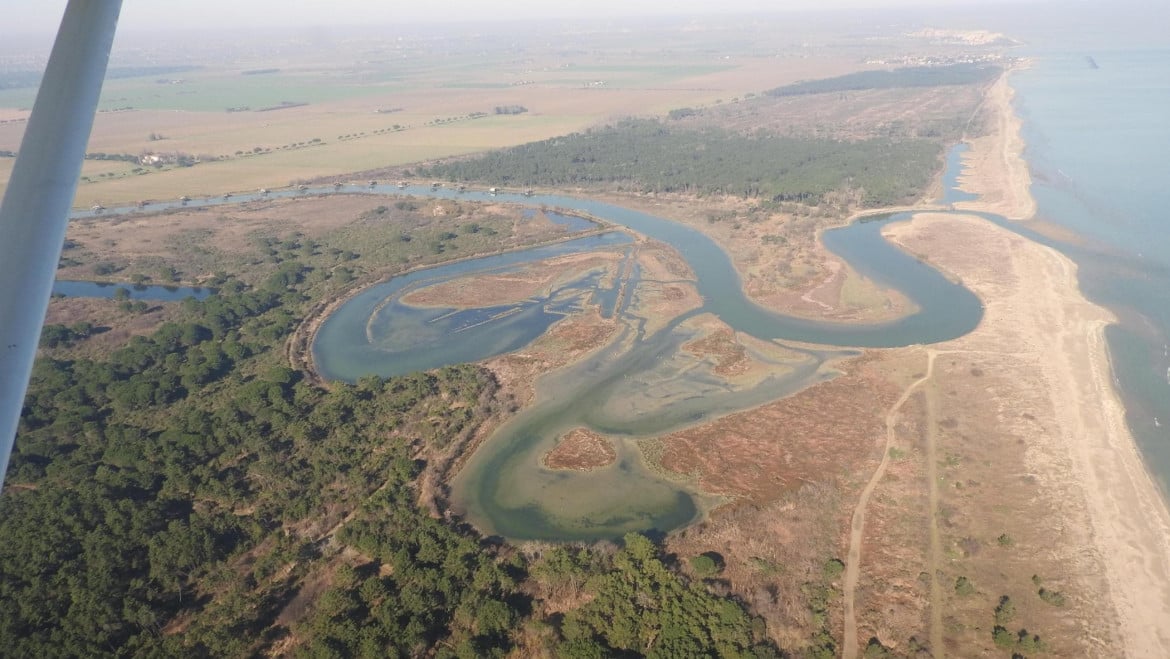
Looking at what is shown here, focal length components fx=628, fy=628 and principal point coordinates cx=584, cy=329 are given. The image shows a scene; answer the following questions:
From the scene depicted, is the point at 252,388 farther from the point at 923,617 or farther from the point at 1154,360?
the point at 1154,360

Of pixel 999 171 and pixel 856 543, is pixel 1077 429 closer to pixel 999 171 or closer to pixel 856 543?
pixel 856 543

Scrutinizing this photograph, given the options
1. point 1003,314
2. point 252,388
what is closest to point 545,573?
point 252,388

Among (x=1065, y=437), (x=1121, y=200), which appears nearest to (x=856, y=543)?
(x=1065, y=437)

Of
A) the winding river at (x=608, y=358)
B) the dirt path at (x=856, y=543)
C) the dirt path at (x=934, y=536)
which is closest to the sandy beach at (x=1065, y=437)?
the dirt path at (x=934, y=536)

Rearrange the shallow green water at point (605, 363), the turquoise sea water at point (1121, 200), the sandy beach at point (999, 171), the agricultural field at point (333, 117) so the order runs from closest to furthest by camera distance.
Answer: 1. the shallow green water at point (605, 363)
2. the turquoise sea water at point (1121, 200)
3. the sandy beach at point (999, 171)
4. the agricultural field at point (333, 117)

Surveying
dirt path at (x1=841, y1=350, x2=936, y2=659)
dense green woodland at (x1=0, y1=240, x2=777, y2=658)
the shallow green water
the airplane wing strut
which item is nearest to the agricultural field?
the shallow green water

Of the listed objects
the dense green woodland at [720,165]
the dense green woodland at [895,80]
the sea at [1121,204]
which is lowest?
the sea at [1121,204]

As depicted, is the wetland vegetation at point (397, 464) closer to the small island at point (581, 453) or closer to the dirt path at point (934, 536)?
the small island at point (581, 453)
